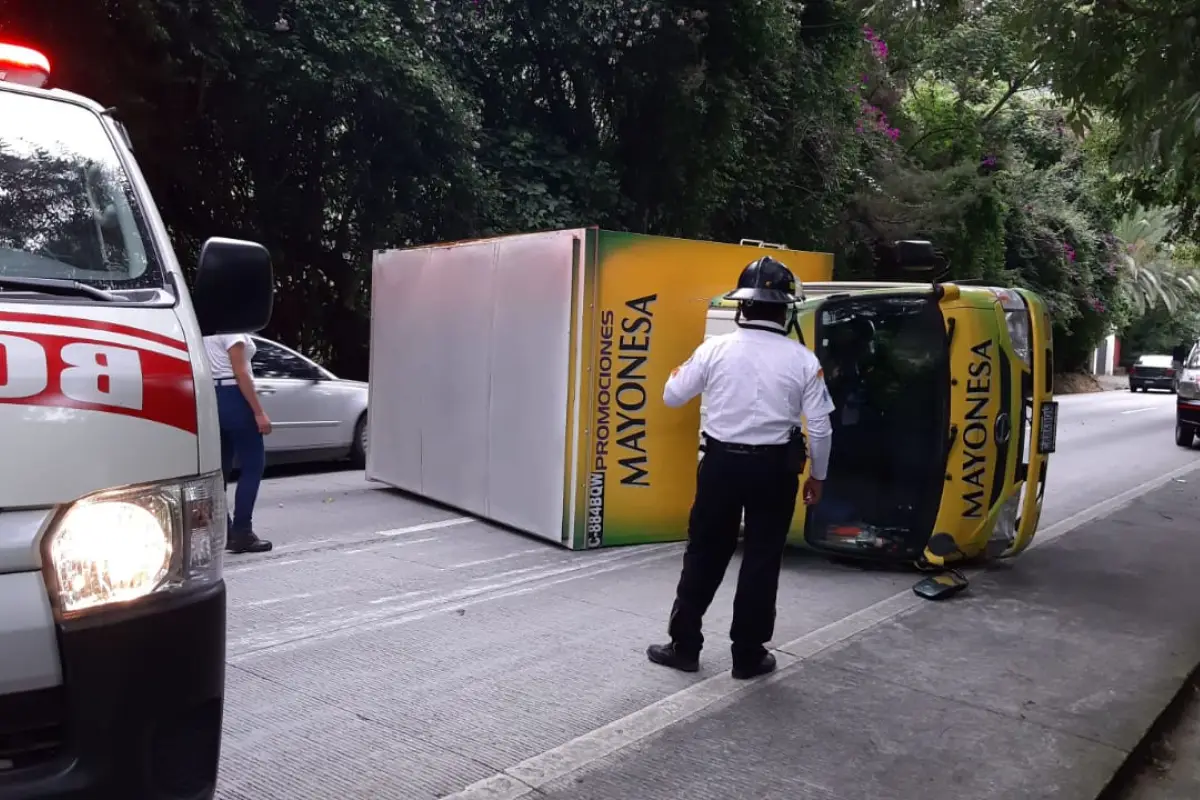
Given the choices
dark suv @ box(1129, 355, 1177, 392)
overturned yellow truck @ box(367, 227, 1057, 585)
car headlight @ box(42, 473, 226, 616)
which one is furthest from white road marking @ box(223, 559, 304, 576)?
dark suv @ box(1129, 355, 1177, 392)

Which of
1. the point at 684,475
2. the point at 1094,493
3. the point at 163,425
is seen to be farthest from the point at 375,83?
the point at 163,425

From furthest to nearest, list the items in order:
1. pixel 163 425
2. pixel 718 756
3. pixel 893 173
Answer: pixel 893 173
pixel 718 756
pixel 163 425

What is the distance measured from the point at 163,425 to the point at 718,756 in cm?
242

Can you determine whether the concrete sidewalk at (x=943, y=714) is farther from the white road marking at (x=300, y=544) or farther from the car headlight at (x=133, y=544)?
the white road marking at (x=300, y=544)

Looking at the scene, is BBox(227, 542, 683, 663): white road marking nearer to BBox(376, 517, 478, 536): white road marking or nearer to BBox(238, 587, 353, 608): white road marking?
BBox(238, 587, 353, 608): white road marking

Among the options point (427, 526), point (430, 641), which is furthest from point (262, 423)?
point (430, 641)

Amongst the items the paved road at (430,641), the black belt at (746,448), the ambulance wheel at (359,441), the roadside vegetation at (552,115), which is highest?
the roadside vegetation at (552,115)

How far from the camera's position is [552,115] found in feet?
46.9

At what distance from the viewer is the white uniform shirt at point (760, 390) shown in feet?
14.2

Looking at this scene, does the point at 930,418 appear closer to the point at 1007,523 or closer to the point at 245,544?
the point at 1007,523

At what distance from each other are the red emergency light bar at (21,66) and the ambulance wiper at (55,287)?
3.23 ft

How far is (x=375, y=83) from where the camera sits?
11016 millimetres

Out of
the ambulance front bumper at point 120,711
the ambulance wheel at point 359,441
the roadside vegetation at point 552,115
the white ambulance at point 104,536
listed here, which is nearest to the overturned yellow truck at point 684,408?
the roadside vegetation at point 552,115

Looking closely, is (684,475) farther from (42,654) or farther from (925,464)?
(42,654)
